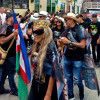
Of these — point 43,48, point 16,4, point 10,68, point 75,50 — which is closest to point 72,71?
point 75,50

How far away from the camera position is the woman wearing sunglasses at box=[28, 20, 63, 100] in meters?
2.82

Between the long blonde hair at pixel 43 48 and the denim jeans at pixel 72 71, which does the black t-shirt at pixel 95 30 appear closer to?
the denim jeans at pixel 72 71

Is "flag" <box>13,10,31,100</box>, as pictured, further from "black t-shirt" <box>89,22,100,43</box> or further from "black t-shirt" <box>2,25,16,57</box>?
"black t-shirt" <box>89,22,100,43</box>

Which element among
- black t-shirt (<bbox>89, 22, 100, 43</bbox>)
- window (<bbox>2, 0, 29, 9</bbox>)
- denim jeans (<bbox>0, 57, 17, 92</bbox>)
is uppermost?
window (<bbox>2, 0, 29, 9</bbox>)

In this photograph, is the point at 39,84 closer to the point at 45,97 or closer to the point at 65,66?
the point at 45,97

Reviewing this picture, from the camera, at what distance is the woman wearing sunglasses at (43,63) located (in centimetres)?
282

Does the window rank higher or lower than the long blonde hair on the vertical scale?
higher

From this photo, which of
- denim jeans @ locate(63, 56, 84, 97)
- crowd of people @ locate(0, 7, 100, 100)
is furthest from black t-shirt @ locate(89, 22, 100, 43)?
denim jeans @ locate(63, 56, 84, 97)

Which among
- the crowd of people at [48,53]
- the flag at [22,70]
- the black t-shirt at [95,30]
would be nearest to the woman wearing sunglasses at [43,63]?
the crowd of people at [48,53]

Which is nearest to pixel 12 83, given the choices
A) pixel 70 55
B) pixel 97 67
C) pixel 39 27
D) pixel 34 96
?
pixel 70 55

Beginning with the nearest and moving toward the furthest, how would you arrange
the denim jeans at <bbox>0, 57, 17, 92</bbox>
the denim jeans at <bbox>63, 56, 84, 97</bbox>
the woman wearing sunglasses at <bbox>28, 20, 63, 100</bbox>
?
the woman wearing sunglasses at <bbox>28, 20, 63, 100</bbox>, the denim jeans at <bbox>63, 56, 84, 97</bbox>, the denim jeans at <bbox>0, 57, 17, 92</bbox>

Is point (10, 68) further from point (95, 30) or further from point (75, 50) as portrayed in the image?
point (95, 30)

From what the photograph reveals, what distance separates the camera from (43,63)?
9.27ft

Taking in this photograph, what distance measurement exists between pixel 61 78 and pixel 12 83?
2.45 meters
